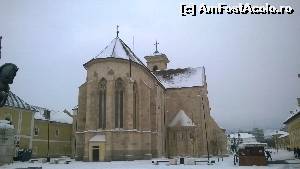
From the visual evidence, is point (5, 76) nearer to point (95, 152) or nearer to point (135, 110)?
Answer: point (95, 152)

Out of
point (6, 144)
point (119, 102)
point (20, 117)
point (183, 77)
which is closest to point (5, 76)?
point (6, 144)

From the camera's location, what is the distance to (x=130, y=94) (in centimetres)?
3828

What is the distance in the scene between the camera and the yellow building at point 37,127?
45.1 m

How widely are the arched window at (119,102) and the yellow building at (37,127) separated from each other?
49.7 ft

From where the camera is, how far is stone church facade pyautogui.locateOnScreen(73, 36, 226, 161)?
3691 centimetres

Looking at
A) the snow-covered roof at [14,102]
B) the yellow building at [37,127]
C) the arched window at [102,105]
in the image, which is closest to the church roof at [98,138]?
the arched window at [102,105]

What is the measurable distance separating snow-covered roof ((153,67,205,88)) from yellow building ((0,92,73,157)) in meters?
19.8

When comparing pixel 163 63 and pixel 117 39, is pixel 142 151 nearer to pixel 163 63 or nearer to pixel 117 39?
pixel 117 39

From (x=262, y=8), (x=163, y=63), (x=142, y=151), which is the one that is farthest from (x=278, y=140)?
(x=262, y=8)

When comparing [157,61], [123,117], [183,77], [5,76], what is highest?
[157,61]

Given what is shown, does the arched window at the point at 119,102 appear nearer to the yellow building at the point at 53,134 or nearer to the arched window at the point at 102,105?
the arched window at the point at 102,105

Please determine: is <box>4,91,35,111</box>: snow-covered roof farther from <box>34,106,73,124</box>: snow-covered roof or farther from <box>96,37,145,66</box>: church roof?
<box>96,37,145,66</box>: church roof

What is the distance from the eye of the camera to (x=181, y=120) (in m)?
52.4

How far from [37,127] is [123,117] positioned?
2117 centimetres
